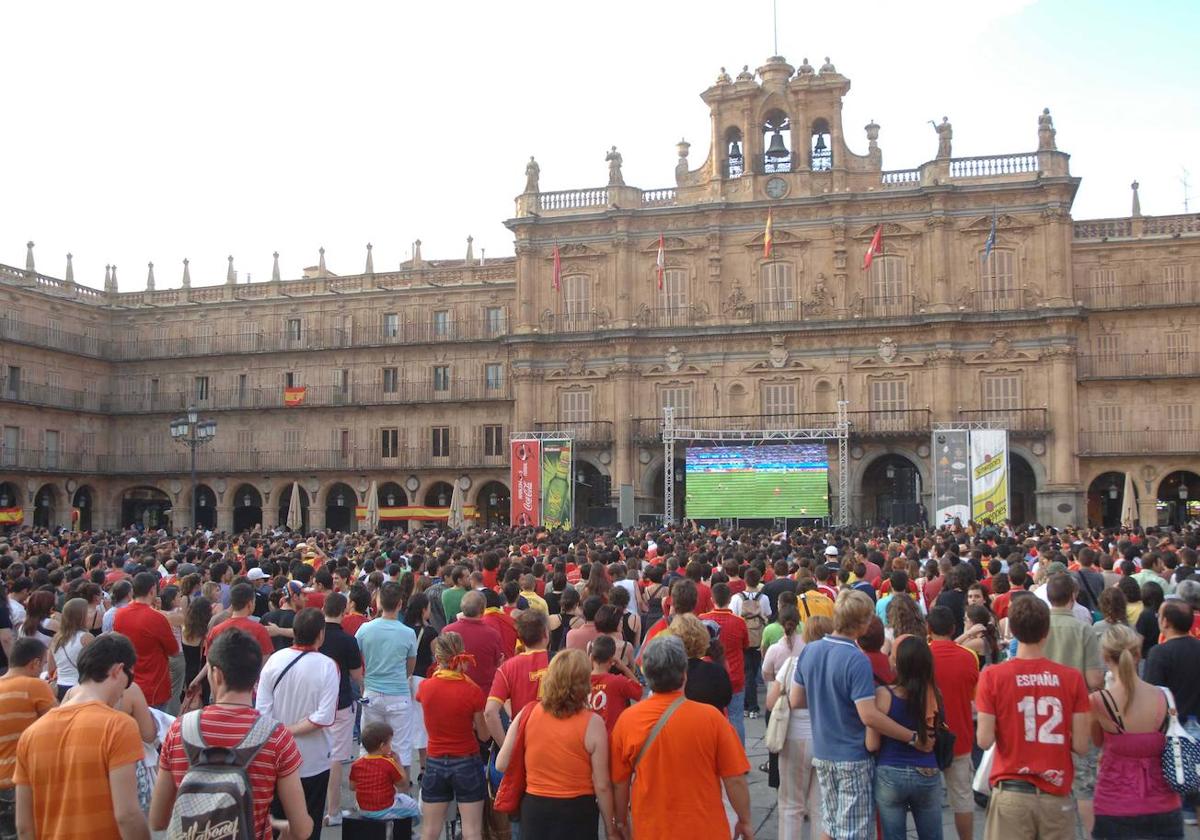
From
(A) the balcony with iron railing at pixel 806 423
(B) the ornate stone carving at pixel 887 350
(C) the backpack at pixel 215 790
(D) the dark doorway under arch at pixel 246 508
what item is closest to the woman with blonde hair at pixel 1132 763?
(C) the backpack at pixel 215 790

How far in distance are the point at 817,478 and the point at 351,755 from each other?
2869 centimetres

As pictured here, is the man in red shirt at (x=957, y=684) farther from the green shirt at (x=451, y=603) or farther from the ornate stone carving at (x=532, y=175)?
the ornate stone carving at (x=532, y=175)

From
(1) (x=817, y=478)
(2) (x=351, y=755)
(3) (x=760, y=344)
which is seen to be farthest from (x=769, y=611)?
(3) (x=760, y=344)

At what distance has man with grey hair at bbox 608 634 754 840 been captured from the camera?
554 cm

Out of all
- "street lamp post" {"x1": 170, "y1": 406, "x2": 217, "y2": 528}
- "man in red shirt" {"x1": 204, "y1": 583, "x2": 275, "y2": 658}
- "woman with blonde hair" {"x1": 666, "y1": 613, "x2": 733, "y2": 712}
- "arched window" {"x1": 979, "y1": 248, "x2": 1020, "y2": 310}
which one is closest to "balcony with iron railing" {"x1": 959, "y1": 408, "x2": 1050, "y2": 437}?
Answer: "arched window" {"x1": 979, "y1": 248, "x2": 1020, "y2": 310}

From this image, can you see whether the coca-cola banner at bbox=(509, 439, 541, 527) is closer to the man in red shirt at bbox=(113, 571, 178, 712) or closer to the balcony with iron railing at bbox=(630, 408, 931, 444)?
the balcony with iron railing at bbox=(630, 408, 931, 444)

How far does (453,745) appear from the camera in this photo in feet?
23.8

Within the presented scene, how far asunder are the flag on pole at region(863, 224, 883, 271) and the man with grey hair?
34212mm

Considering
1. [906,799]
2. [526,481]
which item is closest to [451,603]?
[906,799]

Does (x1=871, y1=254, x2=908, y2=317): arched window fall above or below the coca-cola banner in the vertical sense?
above

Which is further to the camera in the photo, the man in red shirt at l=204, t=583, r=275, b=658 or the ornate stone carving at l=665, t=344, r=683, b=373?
the ornate stone carving at l=665, t=344, r=683, b=373

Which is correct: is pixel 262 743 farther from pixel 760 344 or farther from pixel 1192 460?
pixel 1192 460

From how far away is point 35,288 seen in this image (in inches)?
1810

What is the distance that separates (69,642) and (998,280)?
117ft
